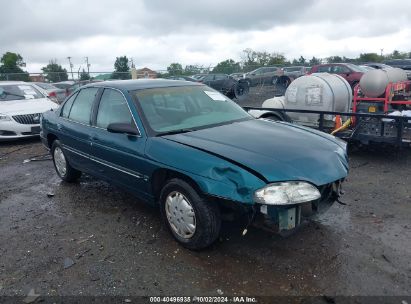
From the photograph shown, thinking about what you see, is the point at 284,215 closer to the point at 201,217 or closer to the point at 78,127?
the point at 201,217

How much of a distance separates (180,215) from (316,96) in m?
4.81

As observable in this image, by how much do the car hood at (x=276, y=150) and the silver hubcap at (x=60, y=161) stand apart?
8.80ft

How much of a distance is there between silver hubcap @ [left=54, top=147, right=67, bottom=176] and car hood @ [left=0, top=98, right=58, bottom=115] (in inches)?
150

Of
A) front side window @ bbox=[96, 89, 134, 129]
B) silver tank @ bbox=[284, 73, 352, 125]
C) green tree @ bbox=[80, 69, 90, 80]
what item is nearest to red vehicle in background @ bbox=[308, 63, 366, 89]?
silver tank @ bbox=[284, 73, 352, 125]

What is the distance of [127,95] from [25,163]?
13.9 feet

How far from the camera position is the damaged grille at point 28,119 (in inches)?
345

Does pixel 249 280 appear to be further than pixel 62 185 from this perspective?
No

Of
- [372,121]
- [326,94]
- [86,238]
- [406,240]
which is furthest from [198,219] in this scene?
[326,94]

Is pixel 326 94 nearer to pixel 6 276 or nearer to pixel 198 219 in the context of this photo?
pixel 198 219

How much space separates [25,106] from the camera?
30.3 ft

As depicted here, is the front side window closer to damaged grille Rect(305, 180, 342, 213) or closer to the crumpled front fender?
the crumpled front fender

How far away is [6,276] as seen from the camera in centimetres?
326

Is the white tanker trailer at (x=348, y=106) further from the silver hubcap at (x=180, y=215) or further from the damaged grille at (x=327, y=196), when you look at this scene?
the silver hubcap at (x=180, y=215)

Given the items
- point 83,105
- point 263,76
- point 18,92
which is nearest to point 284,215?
point 83,105
